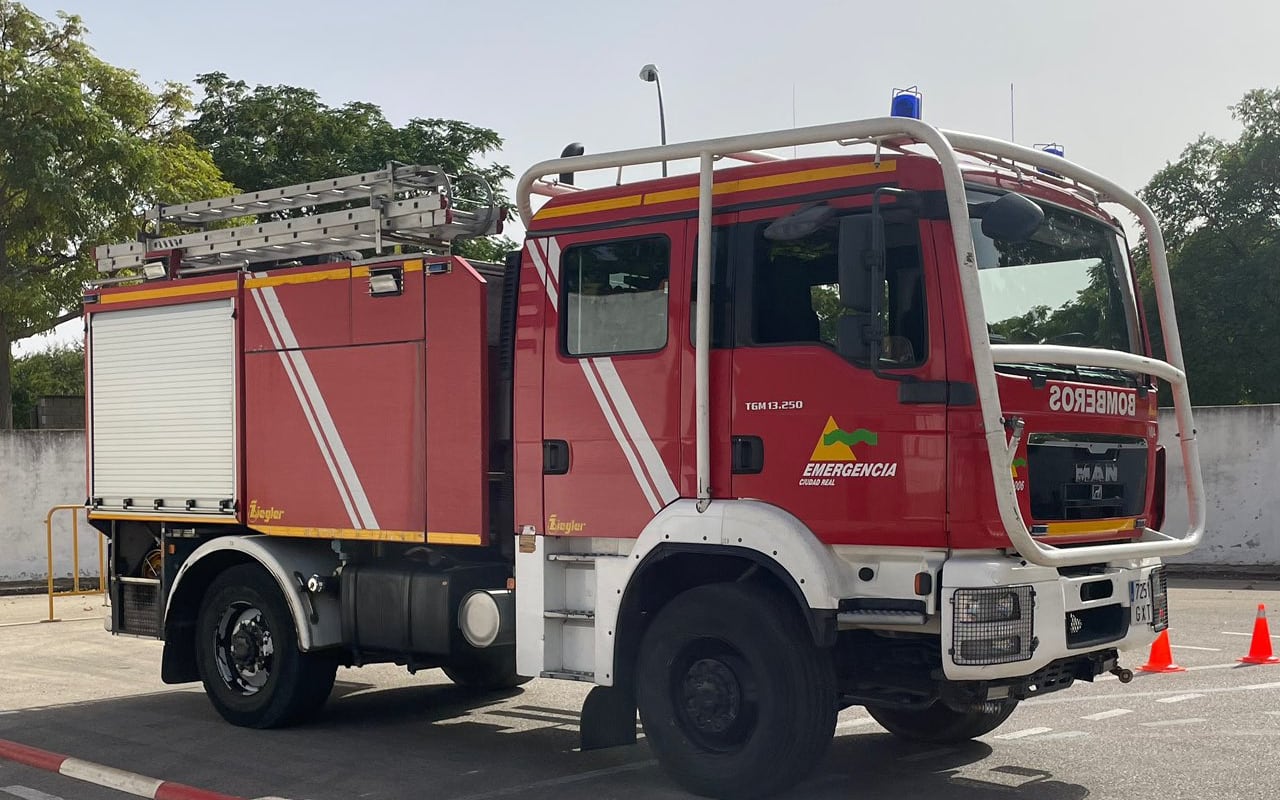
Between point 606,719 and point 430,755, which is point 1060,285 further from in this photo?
point 430,755

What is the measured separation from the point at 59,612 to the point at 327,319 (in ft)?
31.8

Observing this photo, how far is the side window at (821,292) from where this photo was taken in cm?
654

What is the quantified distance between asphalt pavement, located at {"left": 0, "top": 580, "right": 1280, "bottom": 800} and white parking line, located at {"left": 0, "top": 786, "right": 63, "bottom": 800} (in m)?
0.02

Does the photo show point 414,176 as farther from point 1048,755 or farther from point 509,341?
point 1048,755

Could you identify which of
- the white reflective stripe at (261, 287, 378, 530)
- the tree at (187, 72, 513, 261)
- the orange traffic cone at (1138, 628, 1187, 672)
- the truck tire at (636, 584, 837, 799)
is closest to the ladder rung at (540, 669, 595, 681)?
the truck tire at (636, 584, 837, 799)

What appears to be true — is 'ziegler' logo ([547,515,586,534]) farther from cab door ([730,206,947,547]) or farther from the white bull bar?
cab door ([730,206,947,547])

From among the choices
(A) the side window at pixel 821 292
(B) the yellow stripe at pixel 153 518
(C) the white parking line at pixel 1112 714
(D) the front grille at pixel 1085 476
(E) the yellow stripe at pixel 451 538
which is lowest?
(C) the white parking line at pixel 1112 714

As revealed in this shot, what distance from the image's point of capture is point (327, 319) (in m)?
9.05

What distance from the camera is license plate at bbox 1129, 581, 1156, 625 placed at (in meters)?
7.07

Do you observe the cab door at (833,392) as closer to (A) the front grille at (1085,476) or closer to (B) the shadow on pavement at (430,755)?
(A) the front grille at (1085,476)

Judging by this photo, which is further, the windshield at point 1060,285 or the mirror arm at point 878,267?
the windshield at point 1060,285

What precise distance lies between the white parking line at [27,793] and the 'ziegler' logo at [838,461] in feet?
13.6

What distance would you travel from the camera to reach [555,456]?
7809mm

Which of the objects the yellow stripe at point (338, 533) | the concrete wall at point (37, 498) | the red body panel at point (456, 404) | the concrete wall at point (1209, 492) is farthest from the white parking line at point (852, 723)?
the concrete wall at point (37, 498)
